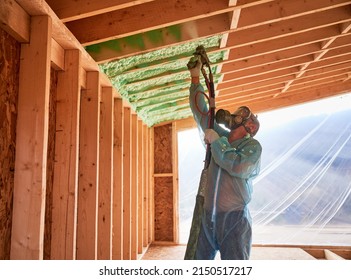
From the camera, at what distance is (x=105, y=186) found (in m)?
2.54

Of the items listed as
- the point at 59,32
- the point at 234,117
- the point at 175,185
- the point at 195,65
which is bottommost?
the point at 175,185

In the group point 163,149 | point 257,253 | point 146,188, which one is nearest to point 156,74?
point 146,188

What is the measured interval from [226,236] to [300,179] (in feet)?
16.8

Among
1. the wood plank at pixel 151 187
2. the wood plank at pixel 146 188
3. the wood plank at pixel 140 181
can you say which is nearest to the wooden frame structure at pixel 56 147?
the wood plank at pixel 140 181

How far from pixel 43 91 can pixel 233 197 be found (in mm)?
1153

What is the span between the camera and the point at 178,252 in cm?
445

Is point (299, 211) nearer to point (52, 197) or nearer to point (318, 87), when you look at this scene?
point (318, 87)

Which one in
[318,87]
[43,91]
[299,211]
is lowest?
[299,211]

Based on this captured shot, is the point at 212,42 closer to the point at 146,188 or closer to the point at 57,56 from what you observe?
the point at 57,56

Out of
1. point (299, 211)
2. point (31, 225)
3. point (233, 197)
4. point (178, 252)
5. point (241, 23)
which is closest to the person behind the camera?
point (31, 225)

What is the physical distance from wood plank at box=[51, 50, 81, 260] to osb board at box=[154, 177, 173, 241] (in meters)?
3.44

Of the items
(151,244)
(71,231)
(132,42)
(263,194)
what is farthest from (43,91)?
(263,194)

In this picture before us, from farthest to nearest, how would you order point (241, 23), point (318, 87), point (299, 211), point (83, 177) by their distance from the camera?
point (299, 211) → point (318, 87) → point (241, 23) → point (83, 177)

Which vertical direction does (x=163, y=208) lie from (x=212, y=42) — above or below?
below
